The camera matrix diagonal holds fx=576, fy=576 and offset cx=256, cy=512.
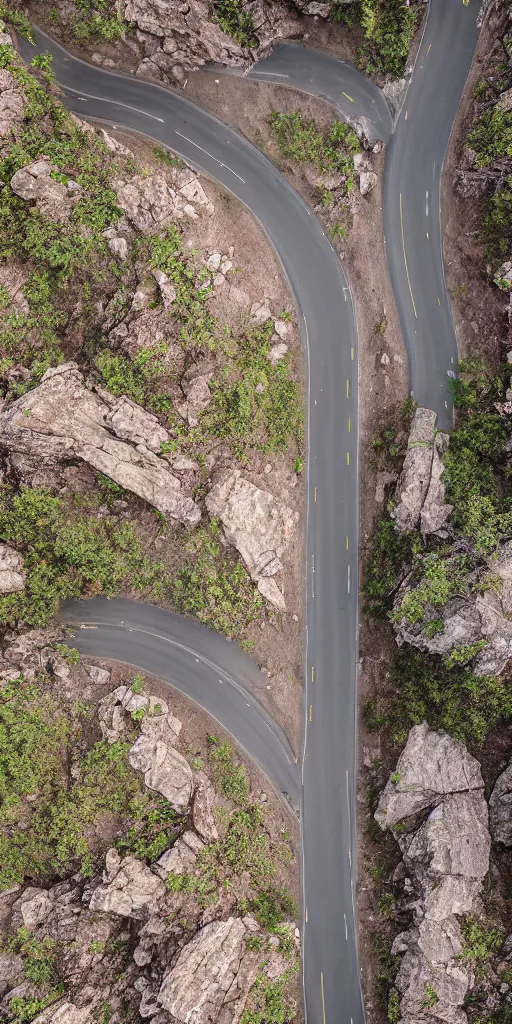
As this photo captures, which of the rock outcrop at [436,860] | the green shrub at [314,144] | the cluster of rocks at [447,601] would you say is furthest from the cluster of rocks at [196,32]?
the rock outcrop at [436,860]

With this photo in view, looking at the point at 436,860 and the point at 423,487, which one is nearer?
the point at 436,860

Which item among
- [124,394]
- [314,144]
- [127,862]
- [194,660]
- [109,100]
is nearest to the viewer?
[127,862]

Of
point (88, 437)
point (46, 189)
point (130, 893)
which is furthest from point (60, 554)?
point (46, 189)

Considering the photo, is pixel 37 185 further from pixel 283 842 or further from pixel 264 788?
pixel 283 842

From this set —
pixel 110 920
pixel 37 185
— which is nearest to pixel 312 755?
pixel 110 920

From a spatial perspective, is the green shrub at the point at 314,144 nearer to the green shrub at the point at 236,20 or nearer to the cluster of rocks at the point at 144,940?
the green shrub at the point at 236,20

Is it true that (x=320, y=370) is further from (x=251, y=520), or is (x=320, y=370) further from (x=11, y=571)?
(x=11, y=571)
